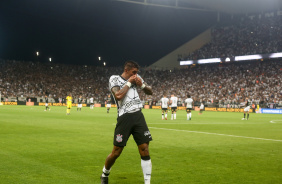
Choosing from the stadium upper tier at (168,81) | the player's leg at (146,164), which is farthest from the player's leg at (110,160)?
the stadium upper tier at (168,81)

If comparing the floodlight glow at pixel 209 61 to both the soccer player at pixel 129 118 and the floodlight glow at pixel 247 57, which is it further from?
the soccer player at pixel 129 118

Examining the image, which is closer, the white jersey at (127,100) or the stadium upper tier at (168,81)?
the white jersey at (127,100)

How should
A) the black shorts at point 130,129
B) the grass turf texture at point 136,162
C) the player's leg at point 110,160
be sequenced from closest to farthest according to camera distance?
the black shorts at point 130,129 → the player's leg at point 110,160 → the grass turf texture at point 136,162

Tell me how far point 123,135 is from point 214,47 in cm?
7241

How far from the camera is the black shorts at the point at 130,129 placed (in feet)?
20.5

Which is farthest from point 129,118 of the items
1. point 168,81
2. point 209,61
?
point 168,81

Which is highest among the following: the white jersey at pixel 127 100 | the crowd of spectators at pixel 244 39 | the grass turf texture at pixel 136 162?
the crowd of spectators at pixel 244 39

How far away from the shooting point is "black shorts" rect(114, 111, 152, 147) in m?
6.25

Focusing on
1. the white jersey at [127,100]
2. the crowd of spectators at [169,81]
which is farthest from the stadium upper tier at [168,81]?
the white jersey at [127,100]

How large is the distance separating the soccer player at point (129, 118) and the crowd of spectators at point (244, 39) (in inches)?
2464

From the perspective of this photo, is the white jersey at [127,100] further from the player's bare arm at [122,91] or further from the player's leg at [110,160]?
the player's leg at [110,160]

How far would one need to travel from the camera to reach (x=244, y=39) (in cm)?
7175

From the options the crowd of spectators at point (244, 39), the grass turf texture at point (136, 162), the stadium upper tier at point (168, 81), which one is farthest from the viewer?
the crowd of spectators at point (244, 39)

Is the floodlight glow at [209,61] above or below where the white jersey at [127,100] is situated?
above
